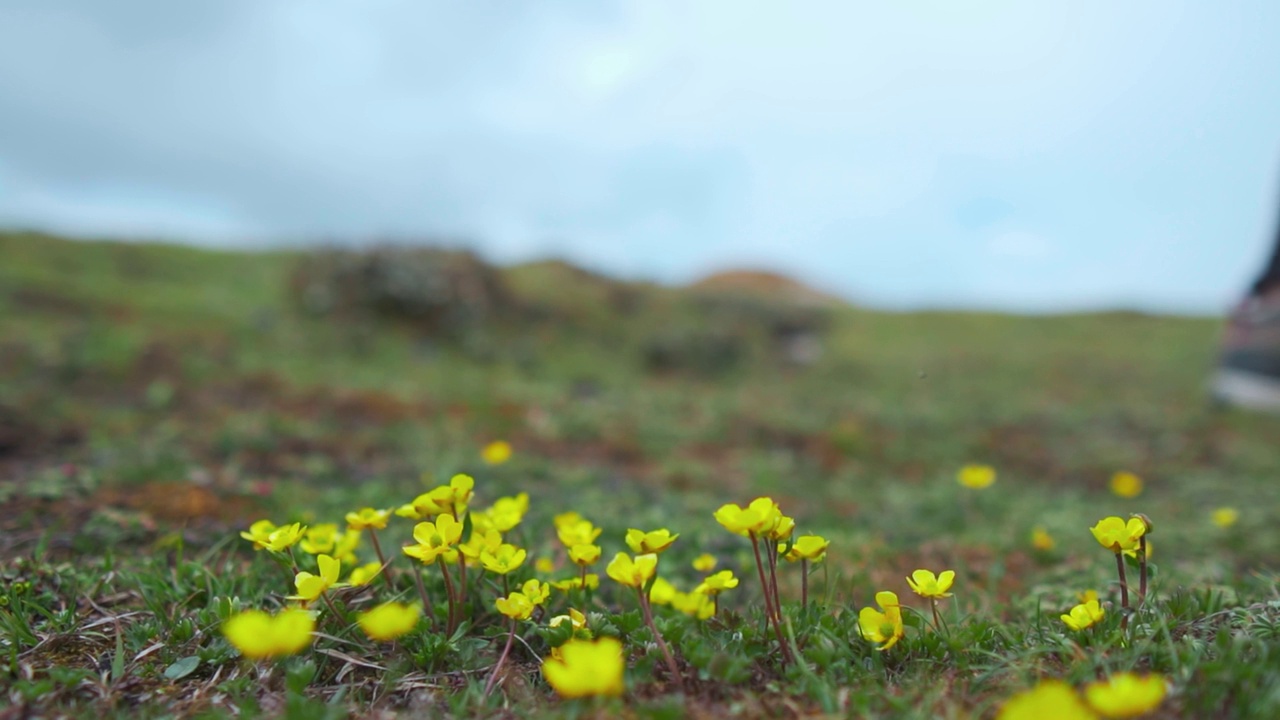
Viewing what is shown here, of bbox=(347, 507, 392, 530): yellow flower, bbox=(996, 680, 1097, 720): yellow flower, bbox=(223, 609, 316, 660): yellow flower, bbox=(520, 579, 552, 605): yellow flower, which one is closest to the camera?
bbox=(996, 680, 1097, 720): yellow flower

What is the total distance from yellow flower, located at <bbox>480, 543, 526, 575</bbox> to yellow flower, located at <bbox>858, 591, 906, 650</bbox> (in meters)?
0.71

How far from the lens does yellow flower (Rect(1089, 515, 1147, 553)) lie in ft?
4.69

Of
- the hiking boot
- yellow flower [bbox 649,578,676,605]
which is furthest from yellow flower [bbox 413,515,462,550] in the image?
the hiking boot

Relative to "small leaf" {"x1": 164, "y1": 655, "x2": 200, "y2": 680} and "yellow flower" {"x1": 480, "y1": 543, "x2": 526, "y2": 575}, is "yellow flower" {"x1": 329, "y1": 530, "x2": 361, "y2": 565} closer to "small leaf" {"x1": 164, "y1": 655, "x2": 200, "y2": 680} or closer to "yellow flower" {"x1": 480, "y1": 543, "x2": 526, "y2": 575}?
"small leaf" {"x1": 164, "y1": 655, "x2": 200, "y2": 680}

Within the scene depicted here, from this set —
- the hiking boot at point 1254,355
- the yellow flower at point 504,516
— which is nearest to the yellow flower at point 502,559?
the yellow flower at point 504,516

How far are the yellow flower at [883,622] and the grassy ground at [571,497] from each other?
6cm

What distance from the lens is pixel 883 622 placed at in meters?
1.47

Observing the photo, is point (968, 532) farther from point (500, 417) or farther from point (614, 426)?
point (500, 417)

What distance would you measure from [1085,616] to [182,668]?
181 cm

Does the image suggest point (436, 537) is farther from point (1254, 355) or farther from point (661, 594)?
point (1254, 355)

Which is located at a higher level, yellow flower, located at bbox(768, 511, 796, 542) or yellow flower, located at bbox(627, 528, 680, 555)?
yellow flower, located at bbox(768, 511, 796, 542)

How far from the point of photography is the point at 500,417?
559 centimetres

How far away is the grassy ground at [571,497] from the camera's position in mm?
1376

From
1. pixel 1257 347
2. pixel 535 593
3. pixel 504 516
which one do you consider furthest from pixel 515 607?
pixel 1257 347
